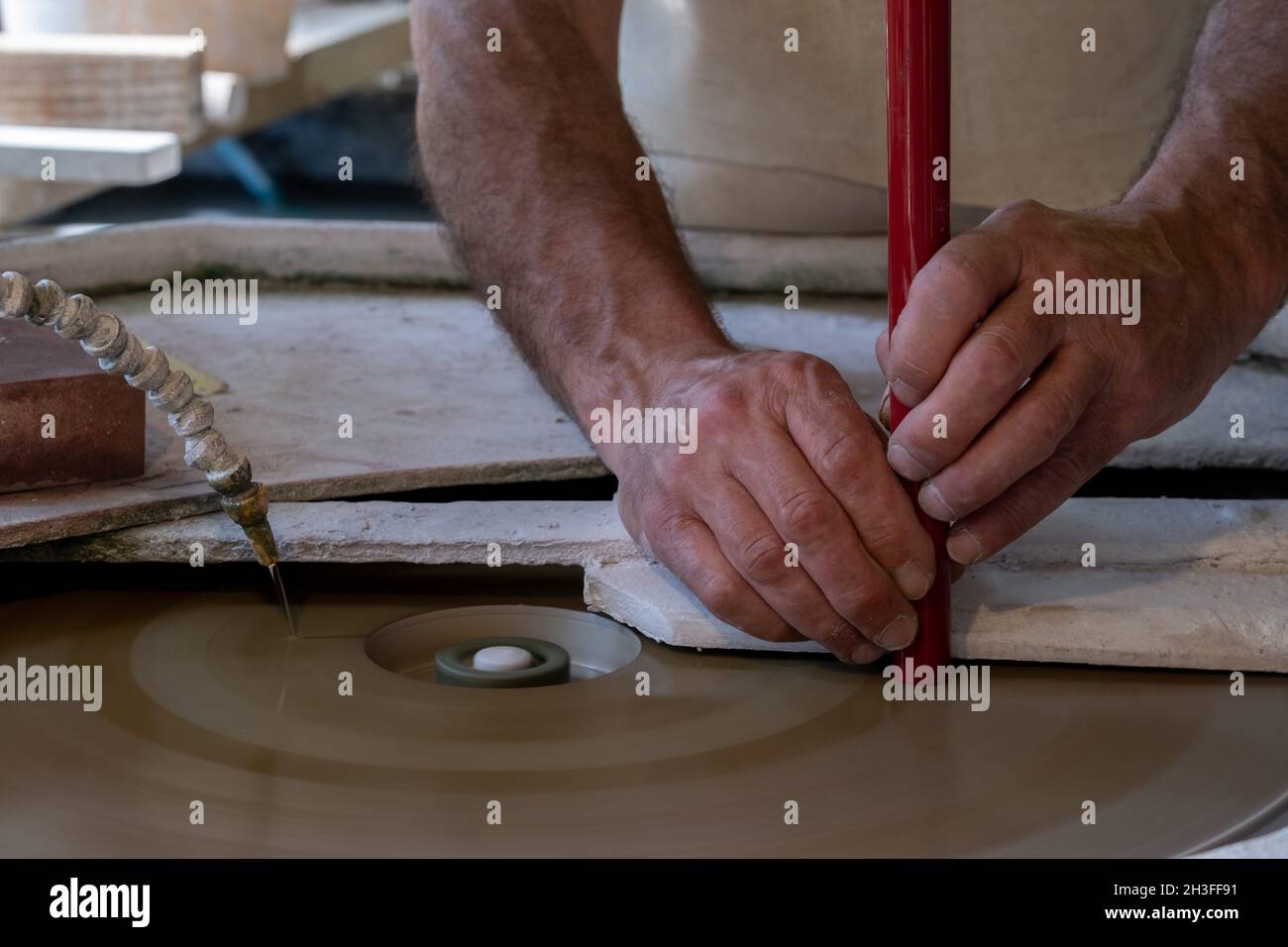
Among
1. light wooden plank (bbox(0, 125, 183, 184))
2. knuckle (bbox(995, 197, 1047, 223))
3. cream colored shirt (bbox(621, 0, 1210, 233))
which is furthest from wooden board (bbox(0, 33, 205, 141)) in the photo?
knuckle (bbox(995, 197, 1047, 223))

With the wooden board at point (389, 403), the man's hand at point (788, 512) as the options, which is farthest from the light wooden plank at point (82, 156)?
the man's hand at point (788, 512)

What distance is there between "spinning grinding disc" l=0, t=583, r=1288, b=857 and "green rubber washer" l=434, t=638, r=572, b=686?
0.12 ft

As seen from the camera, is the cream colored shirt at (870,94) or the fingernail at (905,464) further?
the cream colored shirt at (870,94)

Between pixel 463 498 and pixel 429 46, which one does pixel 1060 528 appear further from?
pixel 429 46

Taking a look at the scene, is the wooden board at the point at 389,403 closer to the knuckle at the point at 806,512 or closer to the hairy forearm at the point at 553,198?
the hairy forearm at the point at 553,198

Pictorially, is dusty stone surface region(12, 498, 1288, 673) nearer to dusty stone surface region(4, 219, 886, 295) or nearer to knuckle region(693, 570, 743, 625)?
knuckle region(693, 570, 743, 625)

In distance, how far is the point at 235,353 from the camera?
168cm

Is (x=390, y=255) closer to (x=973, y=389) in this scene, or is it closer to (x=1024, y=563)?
(x=1024, y=563)

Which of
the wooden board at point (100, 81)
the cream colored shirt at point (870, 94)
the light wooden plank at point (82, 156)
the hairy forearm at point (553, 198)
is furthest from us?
the wooden board at point (100, 81)

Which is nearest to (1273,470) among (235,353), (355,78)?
(235,353)

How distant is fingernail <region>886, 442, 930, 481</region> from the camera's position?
99 centimetres

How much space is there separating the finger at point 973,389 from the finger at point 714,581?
0.48ft

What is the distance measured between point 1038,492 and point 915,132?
0.27 meters

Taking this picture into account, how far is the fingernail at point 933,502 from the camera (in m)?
1.00
